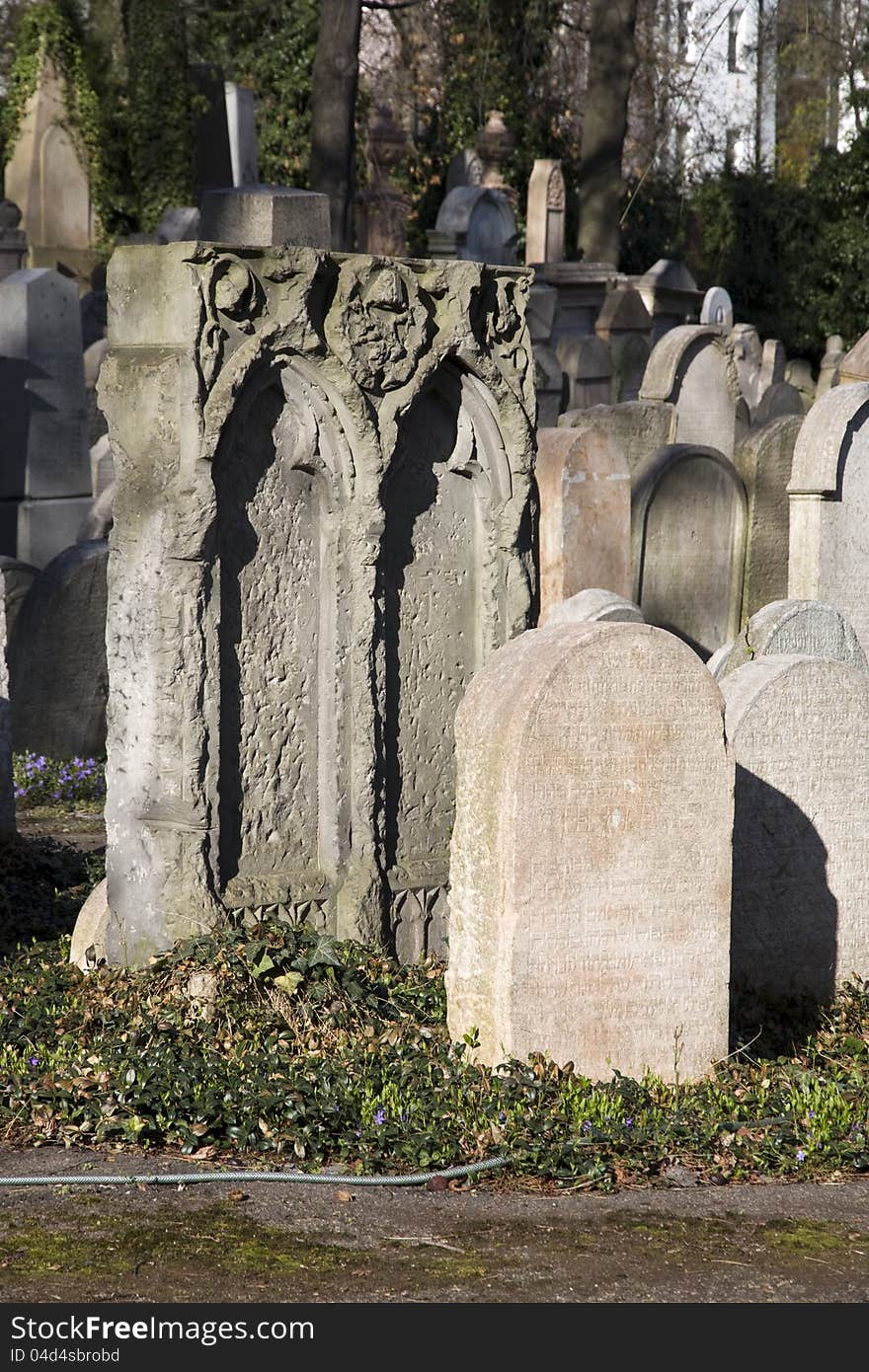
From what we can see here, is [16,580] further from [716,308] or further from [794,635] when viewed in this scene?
[716,308]

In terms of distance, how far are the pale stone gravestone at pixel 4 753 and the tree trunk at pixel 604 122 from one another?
1655 cm

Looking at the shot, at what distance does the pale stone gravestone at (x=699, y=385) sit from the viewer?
577 inches

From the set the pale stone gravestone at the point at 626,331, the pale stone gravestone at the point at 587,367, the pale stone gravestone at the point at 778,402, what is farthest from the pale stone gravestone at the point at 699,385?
the pale stone gravestone at the point at 626,331

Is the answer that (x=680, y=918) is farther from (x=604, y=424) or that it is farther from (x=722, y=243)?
(x=722, y=243)

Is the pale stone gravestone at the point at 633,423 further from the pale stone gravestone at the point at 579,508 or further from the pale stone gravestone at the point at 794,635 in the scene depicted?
the pale stone gravestone at the point at 794,635

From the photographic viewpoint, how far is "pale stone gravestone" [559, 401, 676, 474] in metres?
11.7

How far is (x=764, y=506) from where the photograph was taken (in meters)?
11.5

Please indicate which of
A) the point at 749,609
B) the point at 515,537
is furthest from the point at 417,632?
the point at 749,609

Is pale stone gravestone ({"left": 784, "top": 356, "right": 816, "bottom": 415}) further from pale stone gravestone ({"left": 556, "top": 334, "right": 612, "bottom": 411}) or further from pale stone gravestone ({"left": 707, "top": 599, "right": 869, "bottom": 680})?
pale stone gravestone ({"left": 707, "top": 599, "right": 869, "bottom": 680})

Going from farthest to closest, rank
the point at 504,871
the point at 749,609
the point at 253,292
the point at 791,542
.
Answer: the point at 749,609 < the point at 791,542 < the point at 253,292 < the point at 504,871

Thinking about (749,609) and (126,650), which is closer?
(126,650)

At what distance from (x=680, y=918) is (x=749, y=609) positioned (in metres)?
6.62

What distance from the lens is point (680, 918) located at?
514 cm

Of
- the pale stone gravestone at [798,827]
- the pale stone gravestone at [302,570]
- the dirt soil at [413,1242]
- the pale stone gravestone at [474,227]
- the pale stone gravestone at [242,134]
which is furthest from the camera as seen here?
the pale stone gravestone at [242,134]
